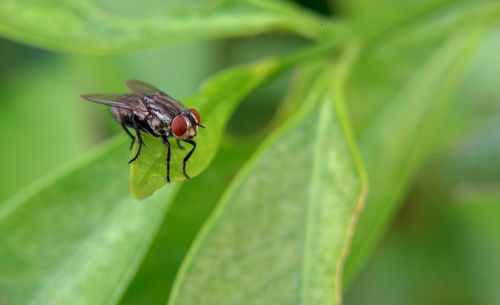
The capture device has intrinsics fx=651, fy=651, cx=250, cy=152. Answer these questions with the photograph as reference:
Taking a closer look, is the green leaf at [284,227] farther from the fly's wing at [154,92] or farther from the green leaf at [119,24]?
the green leaf at [119,24]

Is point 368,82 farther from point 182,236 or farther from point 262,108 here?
point 182,236

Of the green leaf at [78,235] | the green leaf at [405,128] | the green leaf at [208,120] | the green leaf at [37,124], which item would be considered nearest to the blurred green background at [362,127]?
the green leaf at [37,124]

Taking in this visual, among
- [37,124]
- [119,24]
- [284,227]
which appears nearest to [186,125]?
[284,227]

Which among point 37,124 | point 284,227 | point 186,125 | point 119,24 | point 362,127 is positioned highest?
point 119,24

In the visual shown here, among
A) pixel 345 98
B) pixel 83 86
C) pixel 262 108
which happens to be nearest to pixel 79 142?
pixel 83 86

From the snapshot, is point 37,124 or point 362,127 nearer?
point 362,127

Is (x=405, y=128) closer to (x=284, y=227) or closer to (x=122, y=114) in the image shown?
(x=284, y=227)

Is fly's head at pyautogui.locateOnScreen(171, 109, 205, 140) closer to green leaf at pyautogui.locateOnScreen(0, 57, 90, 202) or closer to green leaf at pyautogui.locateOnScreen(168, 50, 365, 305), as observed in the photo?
green leaf at pyautogui.locateOnScreen(168, 50, 365, 305)
